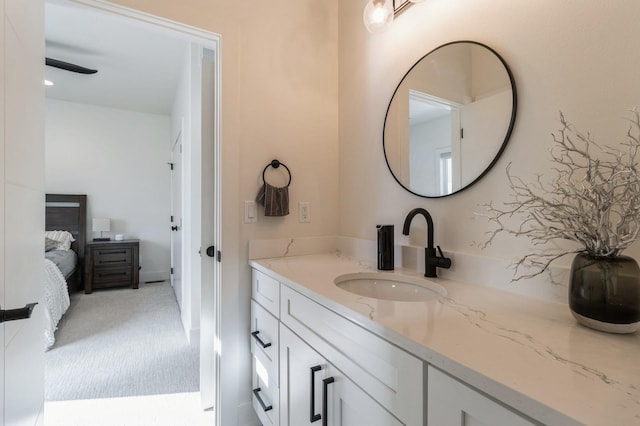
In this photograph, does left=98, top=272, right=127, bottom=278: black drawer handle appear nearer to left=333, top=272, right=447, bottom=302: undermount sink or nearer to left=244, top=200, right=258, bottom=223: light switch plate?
left=244, top=200, right=258, bottom=223: light switch plate

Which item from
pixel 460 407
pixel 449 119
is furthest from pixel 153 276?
pixel 460 407

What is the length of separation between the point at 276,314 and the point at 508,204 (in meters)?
0.98

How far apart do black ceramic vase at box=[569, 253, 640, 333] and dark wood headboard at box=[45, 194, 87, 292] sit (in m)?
5.40

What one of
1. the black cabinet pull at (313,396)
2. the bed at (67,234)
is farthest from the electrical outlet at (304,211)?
the bed at (67,234)

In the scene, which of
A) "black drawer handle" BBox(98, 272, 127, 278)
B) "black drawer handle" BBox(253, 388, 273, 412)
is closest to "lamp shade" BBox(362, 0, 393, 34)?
"black drawer handle" BBox(253, 388, 273, 412)

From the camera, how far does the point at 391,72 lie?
58.4 inches

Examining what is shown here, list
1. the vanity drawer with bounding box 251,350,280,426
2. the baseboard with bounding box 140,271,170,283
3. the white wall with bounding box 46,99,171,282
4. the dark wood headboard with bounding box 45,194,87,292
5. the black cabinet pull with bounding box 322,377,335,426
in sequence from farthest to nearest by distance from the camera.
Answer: the baseboard with bounding box 140,271,170,283 → the white wall with bounding box 46,99,171,282 → the dark wood headboard with bounding box 45,194,87,292 → the vanity drawer with bounding box 251,350,280,426 → the black cabinet pull with bounding box 322,377,335,426

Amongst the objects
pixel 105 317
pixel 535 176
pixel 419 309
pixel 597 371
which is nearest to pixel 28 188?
pixel 419 309

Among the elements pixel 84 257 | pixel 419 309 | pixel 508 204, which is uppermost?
pixel 508 204

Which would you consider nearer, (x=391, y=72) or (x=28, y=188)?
(x=28, y=188)

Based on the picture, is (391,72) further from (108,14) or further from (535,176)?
(108,14)

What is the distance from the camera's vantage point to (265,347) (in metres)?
1.36

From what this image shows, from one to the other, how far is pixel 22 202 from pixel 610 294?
1446 mm

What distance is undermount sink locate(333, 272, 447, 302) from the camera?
1155 mm
